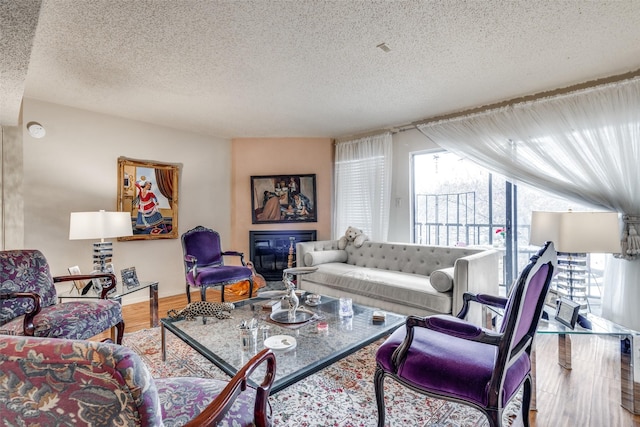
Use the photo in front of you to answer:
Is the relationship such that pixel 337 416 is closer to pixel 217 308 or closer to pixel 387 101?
pixel 217 308

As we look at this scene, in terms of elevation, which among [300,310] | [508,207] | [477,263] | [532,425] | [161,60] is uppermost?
[161,60]

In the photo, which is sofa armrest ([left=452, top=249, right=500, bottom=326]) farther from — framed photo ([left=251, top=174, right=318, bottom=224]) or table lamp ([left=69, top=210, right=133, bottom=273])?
table lamp ([left=69, top=210, right=133, bottom=273])

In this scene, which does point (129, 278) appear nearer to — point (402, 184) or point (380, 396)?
point (380, 396)

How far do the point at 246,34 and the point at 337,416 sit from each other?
8.37ft

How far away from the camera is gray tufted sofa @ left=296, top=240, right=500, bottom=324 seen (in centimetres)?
276

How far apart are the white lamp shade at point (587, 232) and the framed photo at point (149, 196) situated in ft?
14.6

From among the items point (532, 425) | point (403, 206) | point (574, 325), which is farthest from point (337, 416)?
point (403, 206)

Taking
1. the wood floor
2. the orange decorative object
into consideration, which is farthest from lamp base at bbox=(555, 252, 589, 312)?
the orange decorative object

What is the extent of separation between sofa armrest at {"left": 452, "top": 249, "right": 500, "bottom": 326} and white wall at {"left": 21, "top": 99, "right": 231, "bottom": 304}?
3.72m

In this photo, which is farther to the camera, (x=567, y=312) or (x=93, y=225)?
(x=93, y=225)

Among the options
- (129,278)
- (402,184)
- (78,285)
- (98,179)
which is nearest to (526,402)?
(402,184)

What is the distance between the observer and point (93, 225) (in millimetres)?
2896

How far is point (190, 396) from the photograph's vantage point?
3.85ft

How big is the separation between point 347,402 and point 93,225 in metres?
2.75
